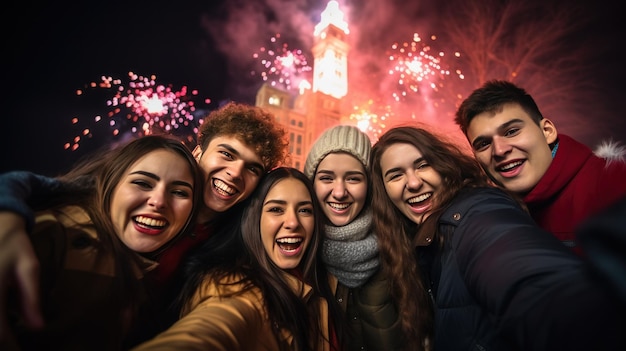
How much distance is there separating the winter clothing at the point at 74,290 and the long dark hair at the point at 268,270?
34.2 inches

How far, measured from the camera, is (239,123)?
389 cm

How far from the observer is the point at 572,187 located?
2.70m

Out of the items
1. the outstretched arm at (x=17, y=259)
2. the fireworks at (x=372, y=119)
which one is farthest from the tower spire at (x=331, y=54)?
the outstretched arm at (x=17, y=259)

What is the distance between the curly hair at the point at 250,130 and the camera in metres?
3.83

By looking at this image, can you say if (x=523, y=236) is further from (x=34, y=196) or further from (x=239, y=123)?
(x=239, y=123)

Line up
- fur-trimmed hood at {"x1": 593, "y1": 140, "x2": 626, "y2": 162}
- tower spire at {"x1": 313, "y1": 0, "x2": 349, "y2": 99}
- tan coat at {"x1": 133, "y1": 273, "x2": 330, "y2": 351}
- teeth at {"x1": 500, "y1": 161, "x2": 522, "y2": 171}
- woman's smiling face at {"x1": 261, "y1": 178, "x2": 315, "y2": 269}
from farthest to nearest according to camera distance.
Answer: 1. tower spire at {"x1": 313, "y1": 0, "x2": 349, "y2": 99}
2. woman's smiling face at {"x1": 261, "y1": 178, "x2": 315, "y2": 269}
3. teeth at {"x1": 500, "y1": 161, "x2": 522, "y2": 171}
4. fur-trimmed hood at {"x1": 593, "y1": 140, "x2": 626, "y2": 162}
5. tan coat at {"x1": 133, "y1": 273, "x2": 330, "y2": 351}

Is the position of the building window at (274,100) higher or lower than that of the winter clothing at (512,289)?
higher

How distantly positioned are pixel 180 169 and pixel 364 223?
8.50 feet

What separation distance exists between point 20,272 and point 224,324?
1182mm

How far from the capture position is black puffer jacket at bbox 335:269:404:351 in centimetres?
319

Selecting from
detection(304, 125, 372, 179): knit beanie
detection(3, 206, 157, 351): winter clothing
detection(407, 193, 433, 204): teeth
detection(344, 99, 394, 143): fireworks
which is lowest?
detection(3, 206, 157, 351): winter clothing

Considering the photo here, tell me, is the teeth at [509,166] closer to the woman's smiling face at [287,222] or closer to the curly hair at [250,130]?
the woman's smiling face at [287,222]

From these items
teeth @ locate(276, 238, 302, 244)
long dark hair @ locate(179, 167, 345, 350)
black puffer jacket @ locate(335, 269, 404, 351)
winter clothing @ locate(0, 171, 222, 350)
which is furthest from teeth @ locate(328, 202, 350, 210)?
winter clothing @ locate(0, 171, 222, 350)

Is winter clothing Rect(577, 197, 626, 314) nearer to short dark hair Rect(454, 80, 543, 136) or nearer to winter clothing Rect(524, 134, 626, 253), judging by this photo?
winter clothing Rect(524, 134, 626, 253)
